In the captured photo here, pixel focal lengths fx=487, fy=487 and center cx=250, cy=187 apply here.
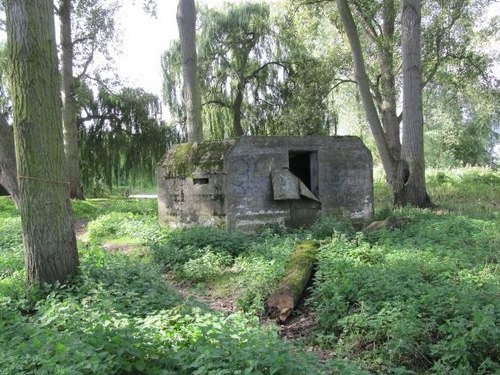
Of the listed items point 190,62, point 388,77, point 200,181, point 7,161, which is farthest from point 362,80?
point 7,161

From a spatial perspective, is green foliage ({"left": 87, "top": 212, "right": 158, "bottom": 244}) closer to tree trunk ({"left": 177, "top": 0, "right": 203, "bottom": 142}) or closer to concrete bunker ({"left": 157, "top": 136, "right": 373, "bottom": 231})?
concrete bunker ({"left": 157, "top": 136, "right": 373, "bottom": 231})

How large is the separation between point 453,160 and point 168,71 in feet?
71.1

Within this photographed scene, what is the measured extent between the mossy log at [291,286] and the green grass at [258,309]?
149 mm

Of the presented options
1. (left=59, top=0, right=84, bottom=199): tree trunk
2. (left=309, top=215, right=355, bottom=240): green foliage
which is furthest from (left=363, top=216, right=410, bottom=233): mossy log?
(left=59, top=0, right=84, bottom=199): tree trunk

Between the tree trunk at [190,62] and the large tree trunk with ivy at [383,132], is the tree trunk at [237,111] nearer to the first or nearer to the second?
the large tree trunk with ivy at [383,132]

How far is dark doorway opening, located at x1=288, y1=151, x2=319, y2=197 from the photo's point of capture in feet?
37.1

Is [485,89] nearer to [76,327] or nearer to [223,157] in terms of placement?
[223,157]

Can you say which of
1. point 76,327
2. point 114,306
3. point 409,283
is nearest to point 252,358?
point 76,327

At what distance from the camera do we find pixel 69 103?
2078 cm

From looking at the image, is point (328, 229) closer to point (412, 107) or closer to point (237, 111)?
point (412, 107)

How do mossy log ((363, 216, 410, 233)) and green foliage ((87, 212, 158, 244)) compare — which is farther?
green foliage ((87, 212, 158, 244))

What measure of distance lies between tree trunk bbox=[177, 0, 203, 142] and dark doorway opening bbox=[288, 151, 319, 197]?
10.4ft

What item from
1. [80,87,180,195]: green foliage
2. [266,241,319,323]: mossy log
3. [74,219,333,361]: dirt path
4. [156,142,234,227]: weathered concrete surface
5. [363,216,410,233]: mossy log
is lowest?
[74,219,333,361]: dirt path

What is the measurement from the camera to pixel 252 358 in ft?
11.8
